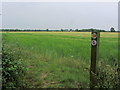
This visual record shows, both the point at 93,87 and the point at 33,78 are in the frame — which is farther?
the point at 33,78

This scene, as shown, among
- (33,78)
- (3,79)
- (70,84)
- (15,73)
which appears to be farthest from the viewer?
(33,78)

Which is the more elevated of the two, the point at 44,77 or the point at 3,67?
the point at 3,67

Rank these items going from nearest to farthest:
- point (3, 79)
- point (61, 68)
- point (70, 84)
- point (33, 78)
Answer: point (3, 79) → point (70, 84) → point (33, 78) → point (61, 68)

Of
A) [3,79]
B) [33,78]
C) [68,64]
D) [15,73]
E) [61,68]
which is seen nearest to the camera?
[3,79]

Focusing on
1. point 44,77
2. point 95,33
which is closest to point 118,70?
point 95,33

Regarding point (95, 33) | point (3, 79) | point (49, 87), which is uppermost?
point (95, 33)

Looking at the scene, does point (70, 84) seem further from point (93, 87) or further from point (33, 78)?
point (33, 78)

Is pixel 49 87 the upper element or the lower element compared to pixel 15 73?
lower

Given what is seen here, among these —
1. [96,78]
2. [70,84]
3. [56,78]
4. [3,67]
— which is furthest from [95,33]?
[3,67]

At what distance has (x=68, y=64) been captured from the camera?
5.85m

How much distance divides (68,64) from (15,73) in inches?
94.5

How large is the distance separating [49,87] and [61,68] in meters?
1.56

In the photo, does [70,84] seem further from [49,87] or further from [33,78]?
[33,78]

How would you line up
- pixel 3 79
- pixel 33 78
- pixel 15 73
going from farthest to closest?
pixel 33 78 < pixel 15 73 < pixel 3 79
